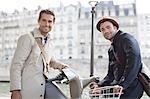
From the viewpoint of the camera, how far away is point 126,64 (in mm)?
1383

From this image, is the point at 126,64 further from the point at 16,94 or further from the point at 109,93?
the point at 16,94

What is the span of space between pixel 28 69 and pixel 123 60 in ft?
1.59

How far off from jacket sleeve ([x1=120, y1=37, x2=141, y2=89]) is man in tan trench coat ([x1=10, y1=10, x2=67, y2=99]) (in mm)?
421

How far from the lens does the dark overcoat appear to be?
4.46ft

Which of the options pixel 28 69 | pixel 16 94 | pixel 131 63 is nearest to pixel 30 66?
pixel 28 69

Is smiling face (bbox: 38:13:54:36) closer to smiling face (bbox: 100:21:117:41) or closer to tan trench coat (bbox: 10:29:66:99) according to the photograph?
tan trench coat (bbox: 10:29:66:99)

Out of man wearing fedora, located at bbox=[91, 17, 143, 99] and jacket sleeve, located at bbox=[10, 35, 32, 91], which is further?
jacket sleeve, located at bbox=[10, 35, 32, 91]

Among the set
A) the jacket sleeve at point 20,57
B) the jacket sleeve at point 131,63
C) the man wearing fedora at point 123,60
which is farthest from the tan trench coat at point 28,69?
the jacket sleeve at point 131,63

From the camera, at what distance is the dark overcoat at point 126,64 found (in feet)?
4.46

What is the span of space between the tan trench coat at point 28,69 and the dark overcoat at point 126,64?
1.05 ft

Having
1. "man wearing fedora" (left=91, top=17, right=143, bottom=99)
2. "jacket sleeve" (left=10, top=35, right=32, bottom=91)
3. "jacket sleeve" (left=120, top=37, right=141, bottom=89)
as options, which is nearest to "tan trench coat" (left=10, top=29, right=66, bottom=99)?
"jacket sleeve" (left=10, top=35, right=32, bottom=91)

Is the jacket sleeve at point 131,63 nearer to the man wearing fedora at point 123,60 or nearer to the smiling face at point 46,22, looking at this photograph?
the man wearing fedora at point 123,60

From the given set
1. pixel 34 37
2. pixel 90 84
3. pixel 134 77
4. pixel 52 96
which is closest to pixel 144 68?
pixel 134 77

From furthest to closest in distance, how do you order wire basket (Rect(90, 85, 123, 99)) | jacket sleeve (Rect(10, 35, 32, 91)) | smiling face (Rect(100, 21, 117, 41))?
jacket sleeve (Rect(10, 35, 32, 91)) → smiling face (Rect(100, 21, 117, 41)) → wire basket (Rect(90, 85, 123, 99))
